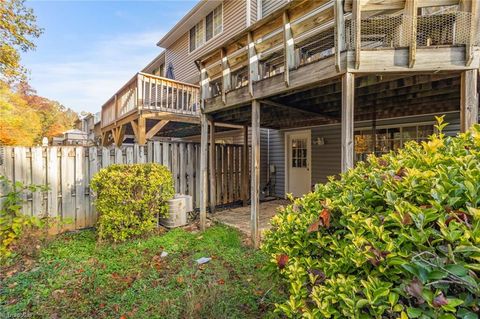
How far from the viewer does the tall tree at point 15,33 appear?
924 centimetres

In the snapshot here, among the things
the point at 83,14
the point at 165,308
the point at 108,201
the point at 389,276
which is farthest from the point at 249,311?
the point at 83,14

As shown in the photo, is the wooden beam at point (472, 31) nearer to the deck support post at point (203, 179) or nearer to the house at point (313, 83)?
the house at point (313, 83)

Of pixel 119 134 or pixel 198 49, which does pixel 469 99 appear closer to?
pixel 119 134

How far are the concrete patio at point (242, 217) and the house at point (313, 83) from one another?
54 centimetres

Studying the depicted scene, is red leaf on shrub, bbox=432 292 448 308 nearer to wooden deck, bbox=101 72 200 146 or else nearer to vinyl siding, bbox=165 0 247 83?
wooden deck, bbox=101 72 200 146

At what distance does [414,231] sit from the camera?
3.14ft

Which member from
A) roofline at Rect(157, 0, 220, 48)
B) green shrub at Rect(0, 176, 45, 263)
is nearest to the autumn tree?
roofline at Rect(157, 0, 220, 48)

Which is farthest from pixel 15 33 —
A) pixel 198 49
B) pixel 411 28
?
pixel 411 28

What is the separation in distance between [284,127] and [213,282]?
663 centimetres

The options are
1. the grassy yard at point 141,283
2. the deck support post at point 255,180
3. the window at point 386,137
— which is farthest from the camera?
the window at point 386,137

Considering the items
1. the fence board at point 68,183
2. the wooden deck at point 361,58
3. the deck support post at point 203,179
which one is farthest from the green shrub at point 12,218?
the wooden deck at point 361,58

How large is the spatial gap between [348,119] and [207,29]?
946cm

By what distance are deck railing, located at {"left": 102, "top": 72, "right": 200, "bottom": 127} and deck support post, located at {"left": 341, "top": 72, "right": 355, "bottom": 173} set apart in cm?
566

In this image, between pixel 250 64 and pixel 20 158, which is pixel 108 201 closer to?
pixel 20 158
